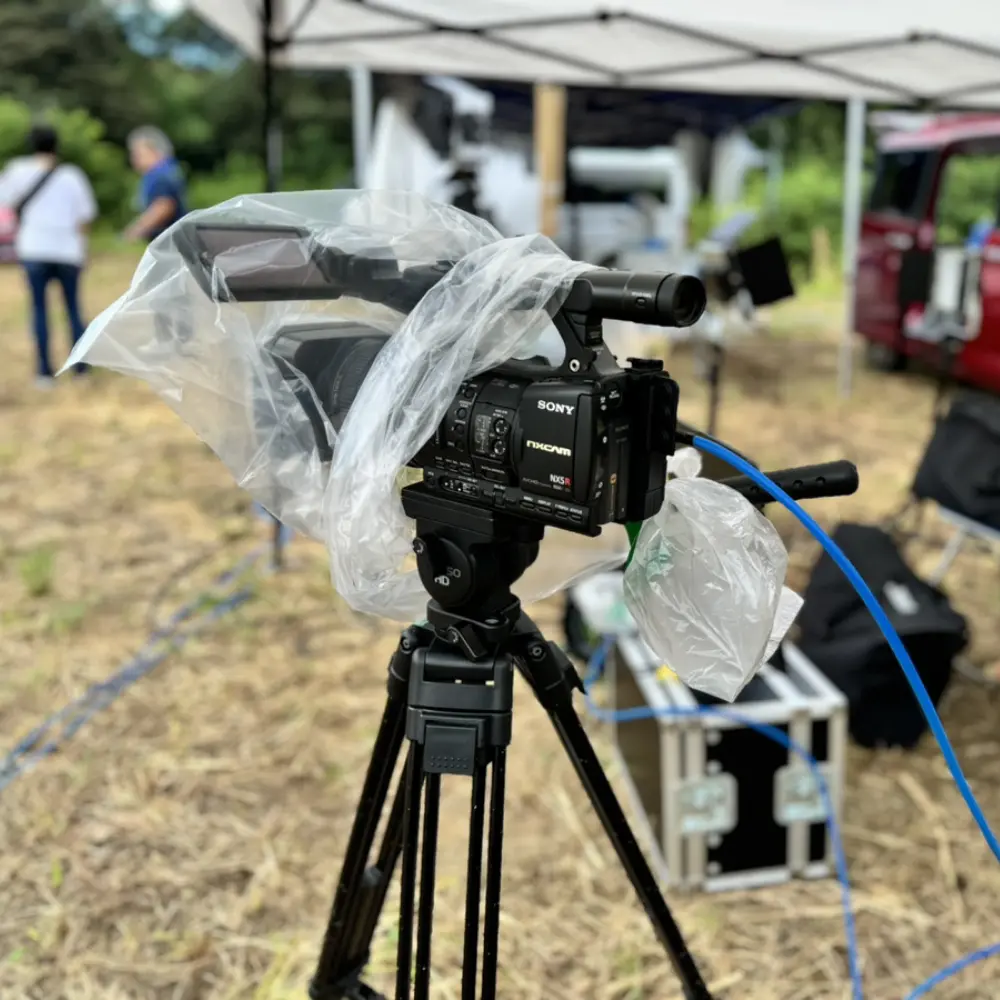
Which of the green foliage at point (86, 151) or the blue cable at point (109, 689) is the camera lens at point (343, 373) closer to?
the blue cable at point (109, 689)

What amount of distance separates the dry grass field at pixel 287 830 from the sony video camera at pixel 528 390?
1201 mm

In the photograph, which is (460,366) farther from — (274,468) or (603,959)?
(603,959)

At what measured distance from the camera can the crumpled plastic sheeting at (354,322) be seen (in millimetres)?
967

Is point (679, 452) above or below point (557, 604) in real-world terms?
above

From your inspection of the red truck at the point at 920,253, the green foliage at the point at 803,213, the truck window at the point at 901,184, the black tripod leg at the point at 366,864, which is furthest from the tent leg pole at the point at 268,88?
the green foliage at the point at 803,213

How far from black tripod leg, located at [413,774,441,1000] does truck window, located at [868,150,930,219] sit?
6.51 m

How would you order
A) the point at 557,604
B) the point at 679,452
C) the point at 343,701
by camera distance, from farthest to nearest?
the point at 557,604 < the point at 343,701 < the point at 679,452

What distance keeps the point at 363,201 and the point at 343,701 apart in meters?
1.83

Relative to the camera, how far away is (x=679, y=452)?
1.22 meters

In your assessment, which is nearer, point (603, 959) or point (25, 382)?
point (603, 959)

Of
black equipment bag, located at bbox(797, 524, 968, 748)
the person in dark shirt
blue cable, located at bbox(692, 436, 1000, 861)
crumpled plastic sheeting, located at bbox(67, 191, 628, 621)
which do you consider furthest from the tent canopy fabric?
blue cable, located at bbox(692, 436, 1000, 861)

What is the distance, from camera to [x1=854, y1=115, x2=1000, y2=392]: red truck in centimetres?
539

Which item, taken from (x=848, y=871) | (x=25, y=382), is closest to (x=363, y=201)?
(x=848, y=871)

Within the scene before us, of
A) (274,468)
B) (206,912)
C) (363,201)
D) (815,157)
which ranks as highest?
(815,157)
